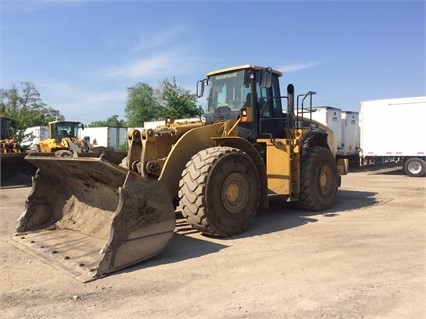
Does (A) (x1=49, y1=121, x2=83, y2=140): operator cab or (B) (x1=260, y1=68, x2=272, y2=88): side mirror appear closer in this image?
(B) (x1=260, y1=68, x2=272, y2=88): side mirror

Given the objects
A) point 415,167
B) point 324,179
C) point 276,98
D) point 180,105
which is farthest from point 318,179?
point 180,105

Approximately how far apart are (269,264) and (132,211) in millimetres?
1830

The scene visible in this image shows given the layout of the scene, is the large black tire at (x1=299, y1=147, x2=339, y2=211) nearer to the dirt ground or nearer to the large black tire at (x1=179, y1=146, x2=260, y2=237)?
the dirt ground

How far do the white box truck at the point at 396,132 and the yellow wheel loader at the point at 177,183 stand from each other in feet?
41.4

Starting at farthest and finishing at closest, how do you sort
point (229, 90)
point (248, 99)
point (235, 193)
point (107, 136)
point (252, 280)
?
point (107, 136)
point (229, 90)
point (248, 99)
point (235, 193)
point (252, 280)

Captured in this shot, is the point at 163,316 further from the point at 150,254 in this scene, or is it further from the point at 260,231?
the point at 260,231

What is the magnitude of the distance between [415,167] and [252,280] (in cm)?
1746

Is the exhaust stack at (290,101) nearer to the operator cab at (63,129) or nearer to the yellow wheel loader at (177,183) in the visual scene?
the yellow wheel loader at (177,183)

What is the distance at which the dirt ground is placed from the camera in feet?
12.5

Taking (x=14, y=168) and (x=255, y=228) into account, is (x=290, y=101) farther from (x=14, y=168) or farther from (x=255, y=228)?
(x=14, y=168)

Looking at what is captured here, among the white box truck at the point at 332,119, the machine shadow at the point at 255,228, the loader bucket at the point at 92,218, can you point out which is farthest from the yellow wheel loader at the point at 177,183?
the white box truck at the point at 332,119

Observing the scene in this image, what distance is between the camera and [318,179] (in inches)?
343

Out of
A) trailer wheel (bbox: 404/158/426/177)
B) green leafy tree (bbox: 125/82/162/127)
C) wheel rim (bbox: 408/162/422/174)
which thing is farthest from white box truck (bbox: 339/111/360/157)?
green leafy tree (bbox: 125/82/162/127)

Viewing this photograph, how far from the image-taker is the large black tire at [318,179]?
841cm
